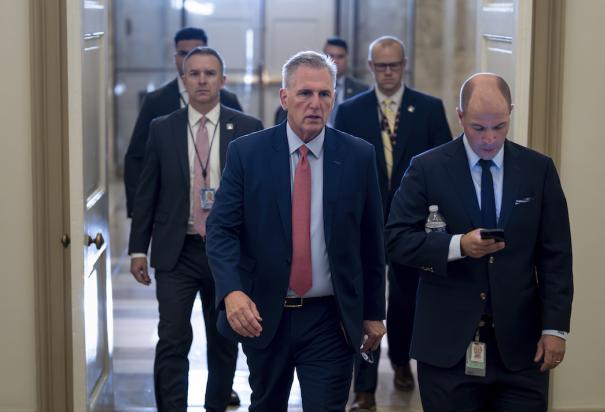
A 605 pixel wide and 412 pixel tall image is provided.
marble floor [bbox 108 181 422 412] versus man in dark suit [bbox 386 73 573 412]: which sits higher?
man in dark suit [bbox 386 73 573 412]

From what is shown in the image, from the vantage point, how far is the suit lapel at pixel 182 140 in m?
5.30

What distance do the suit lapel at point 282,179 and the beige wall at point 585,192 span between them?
5.64 feet

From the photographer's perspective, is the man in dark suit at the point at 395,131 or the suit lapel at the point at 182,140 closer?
the suit lapel at the point at 182,140

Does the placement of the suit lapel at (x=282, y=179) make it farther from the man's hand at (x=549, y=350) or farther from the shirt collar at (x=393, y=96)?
→ the shirt collar at (x=393, y=96)

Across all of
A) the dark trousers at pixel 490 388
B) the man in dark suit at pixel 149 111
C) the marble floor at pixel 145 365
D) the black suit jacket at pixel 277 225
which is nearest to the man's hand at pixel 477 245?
the dark trousers at pixel 490 388

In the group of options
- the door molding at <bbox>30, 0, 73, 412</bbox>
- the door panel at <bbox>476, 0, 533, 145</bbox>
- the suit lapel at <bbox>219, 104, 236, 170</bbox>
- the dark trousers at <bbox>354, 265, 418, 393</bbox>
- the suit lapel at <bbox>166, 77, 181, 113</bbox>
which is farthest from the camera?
the suit lapel at <bbox>166, 77, 181, 113</bbox>

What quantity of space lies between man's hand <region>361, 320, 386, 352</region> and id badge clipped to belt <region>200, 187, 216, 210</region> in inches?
53.7

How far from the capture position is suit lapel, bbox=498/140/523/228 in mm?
3744

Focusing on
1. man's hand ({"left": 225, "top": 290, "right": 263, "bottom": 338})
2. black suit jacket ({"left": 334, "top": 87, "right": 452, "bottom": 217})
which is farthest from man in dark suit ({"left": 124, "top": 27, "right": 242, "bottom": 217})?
man's hand ({"left": 225, "top": 290, "right": 263, "bottom": 338})

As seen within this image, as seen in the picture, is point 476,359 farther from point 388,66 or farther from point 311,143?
point 388,66

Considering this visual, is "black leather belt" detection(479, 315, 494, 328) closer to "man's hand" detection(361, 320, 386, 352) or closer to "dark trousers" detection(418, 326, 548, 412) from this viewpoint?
"dark trousers" detection(418, 326, 548, 412)

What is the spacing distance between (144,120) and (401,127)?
145 centimetres

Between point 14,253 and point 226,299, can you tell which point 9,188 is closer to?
point 14,253

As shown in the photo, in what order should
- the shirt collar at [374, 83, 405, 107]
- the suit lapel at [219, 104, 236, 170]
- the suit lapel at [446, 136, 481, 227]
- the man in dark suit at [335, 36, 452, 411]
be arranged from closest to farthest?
1. the suit lapel at [446, 136, 481, 227]
2. the suit lapel at [219, 104, 236, 170]
3. the man in dark suit at [335, 36, 452, 411]
4. the shirt collar at [374, 83, 405, 107]
